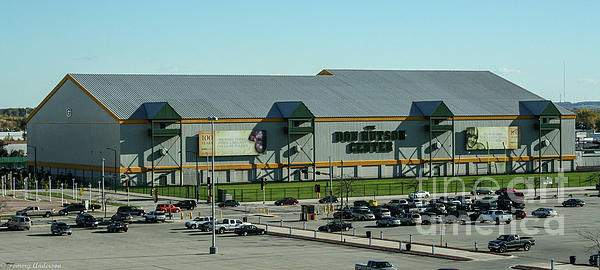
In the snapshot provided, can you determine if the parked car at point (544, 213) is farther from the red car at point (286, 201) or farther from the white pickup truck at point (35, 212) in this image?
the white pickup truck at point (35, 212)

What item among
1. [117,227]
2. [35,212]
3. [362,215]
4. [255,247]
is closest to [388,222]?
[362,215]

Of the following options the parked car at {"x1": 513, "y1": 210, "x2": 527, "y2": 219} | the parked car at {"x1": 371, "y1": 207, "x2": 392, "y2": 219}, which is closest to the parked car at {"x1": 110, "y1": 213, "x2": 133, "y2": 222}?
the parked car at {"x1": 371, "y1": 207, "x2": 392, "y2": 219}

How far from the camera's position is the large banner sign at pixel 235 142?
143750 mm

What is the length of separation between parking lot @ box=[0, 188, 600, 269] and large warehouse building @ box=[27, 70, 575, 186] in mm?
43933

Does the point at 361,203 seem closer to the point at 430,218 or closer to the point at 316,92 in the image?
the point at 430,218

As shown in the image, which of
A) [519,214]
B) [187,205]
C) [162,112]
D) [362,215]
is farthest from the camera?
[162,112]

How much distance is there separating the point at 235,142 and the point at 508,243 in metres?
81.5

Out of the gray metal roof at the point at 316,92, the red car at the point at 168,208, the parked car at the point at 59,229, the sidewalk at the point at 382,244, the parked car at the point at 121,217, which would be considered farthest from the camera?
the gray metal roof at the point at 316,92

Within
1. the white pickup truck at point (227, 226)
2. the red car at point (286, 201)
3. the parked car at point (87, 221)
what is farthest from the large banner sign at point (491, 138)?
the parked car at point (87, 221)

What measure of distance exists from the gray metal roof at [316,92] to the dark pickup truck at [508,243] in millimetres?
→ 81856

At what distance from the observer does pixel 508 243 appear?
226ft

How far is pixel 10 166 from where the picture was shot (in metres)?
190

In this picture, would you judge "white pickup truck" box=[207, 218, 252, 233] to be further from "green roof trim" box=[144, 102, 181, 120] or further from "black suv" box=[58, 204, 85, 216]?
"green roof trim" box=[144, 102, 181, 120]

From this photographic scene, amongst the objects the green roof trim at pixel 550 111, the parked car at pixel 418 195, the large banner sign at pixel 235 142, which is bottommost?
the parked car at pixel 418 195
